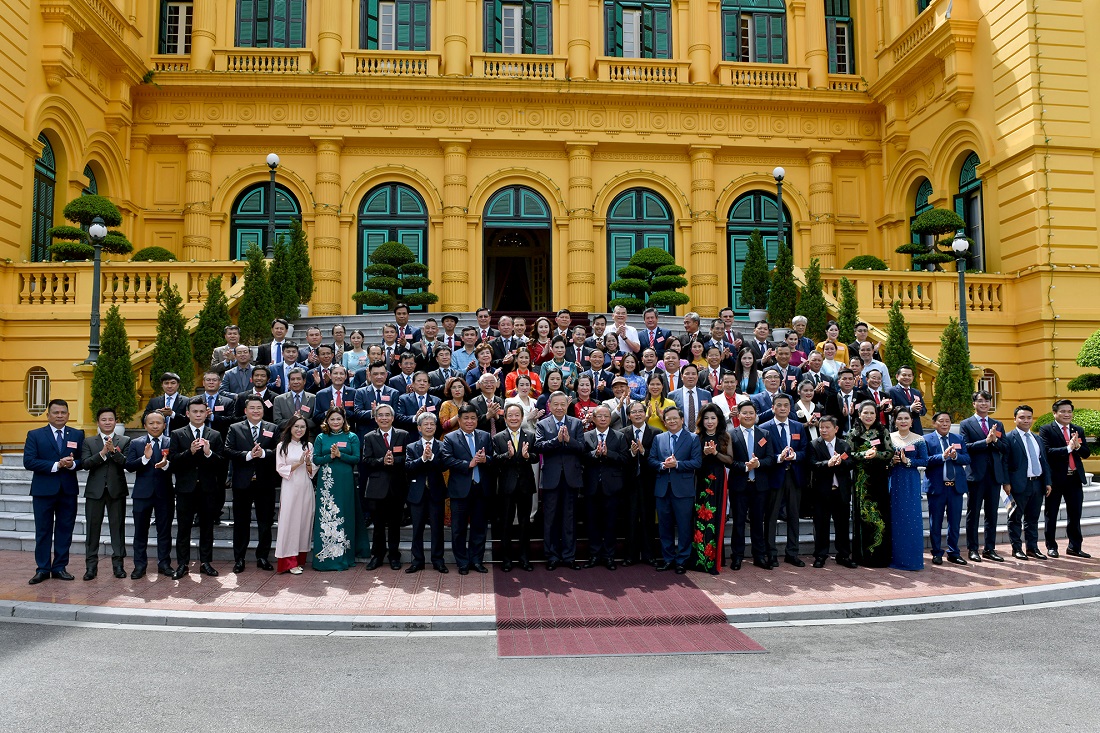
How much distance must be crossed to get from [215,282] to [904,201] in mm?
17981

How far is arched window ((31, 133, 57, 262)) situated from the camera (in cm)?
1842

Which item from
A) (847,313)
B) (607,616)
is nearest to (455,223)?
(847,313)

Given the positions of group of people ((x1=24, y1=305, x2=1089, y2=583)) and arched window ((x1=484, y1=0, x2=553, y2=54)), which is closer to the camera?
group of people ((x1=24, y1=305, x2=1089, y2=583))

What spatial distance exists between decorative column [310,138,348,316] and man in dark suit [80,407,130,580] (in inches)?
531

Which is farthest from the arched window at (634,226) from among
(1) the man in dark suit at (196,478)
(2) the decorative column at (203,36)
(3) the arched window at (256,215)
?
(1) the man in dark suit at (196,478)

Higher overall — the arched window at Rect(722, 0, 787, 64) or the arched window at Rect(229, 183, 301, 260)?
the arched window at Rect(722, 0, 787, 64)

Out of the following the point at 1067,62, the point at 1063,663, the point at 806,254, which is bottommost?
the point at 1063,663

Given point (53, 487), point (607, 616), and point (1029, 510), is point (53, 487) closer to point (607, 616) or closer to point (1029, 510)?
point (607, 616)

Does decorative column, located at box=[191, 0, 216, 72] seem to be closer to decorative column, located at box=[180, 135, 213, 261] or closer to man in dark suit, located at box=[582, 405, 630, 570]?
decorative column, located at box=[180, 135, 213, 261]

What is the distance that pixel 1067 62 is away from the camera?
18031mm

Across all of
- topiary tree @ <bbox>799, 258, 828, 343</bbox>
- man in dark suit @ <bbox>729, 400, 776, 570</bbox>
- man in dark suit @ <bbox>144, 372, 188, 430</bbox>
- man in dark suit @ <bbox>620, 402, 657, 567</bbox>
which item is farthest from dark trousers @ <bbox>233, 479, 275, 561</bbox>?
topiary tree @ <bbox>799, 258, 828, 343</bbox>

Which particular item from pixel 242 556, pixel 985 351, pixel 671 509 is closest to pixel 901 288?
pixel 985 351

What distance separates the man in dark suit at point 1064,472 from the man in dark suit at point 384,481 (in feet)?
26.2

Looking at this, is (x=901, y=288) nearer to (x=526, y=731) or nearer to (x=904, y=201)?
(x=904, y=201)
